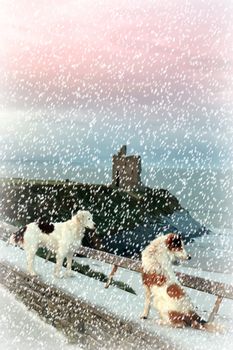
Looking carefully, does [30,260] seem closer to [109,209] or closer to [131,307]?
[109,209]

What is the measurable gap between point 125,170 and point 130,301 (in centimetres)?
177

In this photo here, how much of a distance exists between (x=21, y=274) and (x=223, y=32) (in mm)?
4998

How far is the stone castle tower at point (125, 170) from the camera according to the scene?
6.65m

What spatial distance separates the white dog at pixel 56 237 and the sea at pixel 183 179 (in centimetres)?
130

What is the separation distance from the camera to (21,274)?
888 centimetres

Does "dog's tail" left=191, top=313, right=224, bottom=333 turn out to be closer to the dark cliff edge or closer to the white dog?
the dark cliff edge

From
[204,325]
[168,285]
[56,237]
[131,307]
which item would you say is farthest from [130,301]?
[56,237]

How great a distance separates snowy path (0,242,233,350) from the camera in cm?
574

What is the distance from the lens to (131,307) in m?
6.86

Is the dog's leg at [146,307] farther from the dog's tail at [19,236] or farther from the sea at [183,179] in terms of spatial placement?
the dog's tail at [19,236]

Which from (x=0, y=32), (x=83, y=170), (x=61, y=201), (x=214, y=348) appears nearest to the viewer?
(x=214, y=348)

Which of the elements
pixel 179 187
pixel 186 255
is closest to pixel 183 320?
pixel 186 255

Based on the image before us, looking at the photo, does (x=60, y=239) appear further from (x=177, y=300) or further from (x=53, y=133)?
(x=177, y=300)

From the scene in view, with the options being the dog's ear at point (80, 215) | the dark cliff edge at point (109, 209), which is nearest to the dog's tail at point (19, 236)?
the dark cliff edge at point (109, 209)
